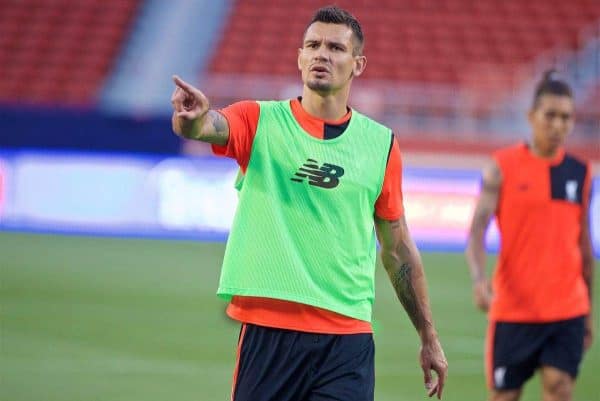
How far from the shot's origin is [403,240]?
4855 mm

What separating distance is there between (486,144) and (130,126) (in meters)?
6.15

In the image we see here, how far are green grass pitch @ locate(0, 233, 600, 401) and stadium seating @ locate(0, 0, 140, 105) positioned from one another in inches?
Result: 280

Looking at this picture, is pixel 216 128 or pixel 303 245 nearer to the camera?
pixel 216 128

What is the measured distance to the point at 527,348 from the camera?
6496 millimetres

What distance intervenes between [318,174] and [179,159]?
13.9m

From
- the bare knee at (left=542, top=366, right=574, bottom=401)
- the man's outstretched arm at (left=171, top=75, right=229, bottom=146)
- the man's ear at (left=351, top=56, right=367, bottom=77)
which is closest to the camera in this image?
the man's outstretched arm at (left=171, top=75, right=229, bottom=146)

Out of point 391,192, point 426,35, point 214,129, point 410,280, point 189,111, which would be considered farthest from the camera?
point 426,35

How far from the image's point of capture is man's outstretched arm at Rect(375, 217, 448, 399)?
4.79 metres

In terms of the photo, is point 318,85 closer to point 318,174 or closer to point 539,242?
point 318,174

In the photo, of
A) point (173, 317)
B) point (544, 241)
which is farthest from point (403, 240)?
point (173, 317)

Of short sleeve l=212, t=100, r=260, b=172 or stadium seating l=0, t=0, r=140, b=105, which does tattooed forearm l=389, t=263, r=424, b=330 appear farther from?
stadium seating l=0, t=0, r=140, b=105

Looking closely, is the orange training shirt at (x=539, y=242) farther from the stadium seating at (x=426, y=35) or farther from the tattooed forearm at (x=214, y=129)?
the stadium seating at (x=426, y=35)

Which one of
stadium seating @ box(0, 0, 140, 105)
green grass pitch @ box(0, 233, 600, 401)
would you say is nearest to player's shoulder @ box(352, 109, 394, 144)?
green grass pitch @ box(0, 233, 600, 401)

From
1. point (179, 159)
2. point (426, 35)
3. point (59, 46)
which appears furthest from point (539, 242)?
point (59, 46)
